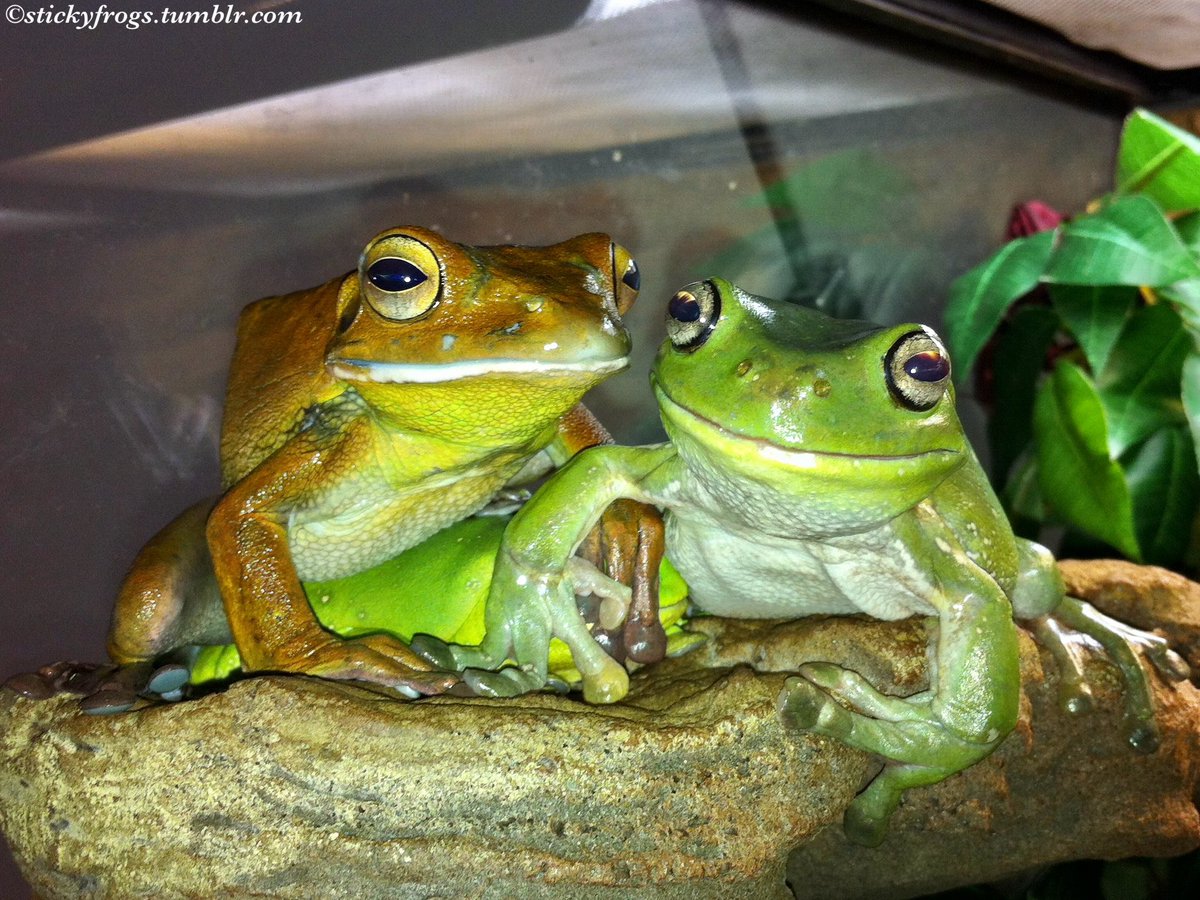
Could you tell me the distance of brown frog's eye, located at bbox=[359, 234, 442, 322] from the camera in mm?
1309

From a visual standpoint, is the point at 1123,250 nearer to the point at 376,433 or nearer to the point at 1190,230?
the point at 1190,230

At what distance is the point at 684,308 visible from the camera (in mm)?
1365

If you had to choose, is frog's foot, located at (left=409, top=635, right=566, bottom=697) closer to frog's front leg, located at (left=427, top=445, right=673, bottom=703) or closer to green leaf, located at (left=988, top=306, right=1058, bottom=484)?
frog's front leg, located at (left=427, top=445, right=673, bottom=703)

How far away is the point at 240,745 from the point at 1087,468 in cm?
223

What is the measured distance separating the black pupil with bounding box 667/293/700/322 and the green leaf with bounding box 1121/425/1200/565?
1826 millimetres

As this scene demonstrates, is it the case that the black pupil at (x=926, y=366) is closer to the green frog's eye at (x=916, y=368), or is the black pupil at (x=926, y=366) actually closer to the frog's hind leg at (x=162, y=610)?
the green frog's eye at (x=916, y=368)

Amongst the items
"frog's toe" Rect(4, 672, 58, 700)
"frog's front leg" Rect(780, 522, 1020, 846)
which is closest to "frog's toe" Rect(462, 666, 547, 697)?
"frog's front leg" Rect(780, 522, 1020, 846)

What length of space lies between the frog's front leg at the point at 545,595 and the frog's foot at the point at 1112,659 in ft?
2.71

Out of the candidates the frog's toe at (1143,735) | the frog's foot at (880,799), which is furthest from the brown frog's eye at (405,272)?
the frog's toe at (1143,735)

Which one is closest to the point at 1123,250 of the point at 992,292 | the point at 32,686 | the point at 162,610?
the point at 992,292

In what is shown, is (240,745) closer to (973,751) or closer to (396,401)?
(396,401)

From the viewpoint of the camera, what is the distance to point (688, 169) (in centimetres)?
286

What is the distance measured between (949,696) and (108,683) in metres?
1.25

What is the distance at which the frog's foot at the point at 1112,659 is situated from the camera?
170 centimetres
